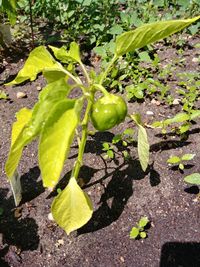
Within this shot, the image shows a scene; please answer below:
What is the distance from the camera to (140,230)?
154 cm

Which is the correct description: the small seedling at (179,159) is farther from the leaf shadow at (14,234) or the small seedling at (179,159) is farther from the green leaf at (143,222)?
the leaf shadow at (14,234)

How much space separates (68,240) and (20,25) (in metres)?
1.75

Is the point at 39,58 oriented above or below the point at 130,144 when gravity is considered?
above

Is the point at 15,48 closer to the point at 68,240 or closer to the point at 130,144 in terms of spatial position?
the point at 130,144

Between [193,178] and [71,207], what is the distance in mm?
544

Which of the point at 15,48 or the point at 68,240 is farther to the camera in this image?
the point at 15,48

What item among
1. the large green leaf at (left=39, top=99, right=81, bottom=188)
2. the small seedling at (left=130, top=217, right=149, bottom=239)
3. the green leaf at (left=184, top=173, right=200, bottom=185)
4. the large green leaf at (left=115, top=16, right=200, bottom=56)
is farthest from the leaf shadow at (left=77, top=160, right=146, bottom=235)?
the large green leaf at (left=115, top=16, right=200, bottom=56)

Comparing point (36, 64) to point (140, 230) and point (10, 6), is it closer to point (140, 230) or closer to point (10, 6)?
point (140, 230)

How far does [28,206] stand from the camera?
1.63 m

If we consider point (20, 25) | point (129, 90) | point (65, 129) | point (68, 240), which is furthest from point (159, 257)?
point (20, 25)

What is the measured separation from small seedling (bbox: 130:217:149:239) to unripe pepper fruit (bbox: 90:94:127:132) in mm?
539

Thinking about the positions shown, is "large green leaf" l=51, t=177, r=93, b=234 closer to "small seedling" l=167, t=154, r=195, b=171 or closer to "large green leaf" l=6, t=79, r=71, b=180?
"large green leaf" l=6, t=79, r=71, b=180

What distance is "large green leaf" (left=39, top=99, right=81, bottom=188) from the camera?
3.19ft

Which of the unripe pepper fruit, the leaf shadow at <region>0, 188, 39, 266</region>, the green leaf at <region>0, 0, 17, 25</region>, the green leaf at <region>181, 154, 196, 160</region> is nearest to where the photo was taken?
the unripe pepper fruit
